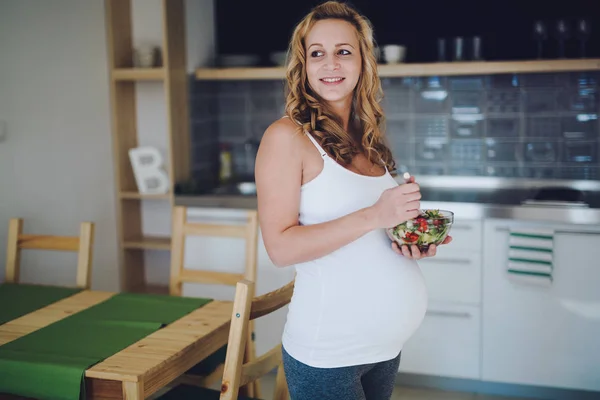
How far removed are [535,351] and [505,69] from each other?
49.8 inches

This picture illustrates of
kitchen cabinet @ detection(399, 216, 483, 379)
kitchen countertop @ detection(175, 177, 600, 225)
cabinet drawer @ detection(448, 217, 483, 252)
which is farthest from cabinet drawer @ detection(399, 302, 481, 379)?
kitchen countertop @ detection(175, 177, 600, 225)

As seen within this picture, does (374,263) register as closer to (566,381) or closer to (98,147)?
(566,381)

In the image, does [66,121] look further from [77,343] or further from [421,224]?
[421,224]

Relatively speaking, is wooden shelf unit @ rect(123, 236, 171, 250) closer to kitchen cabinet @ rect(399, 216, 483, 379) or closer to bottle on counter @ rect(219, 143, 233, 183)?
bottle on counter @ rect(219, 143, 233, 183)

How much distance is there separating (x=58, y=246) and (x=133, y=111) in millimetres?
1360

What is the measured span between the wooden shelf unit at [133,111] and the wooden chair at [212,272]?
39.5 inches

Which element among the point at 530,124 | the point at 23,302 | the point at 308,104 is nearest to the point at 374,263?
the point at 308,104

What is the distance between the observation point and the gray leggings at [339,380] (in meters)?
1.42

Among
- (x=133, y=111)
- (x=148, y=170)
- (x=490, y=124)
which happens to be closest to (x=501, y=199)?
(x=490, y=124)

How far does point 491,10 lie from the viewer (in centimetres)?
346

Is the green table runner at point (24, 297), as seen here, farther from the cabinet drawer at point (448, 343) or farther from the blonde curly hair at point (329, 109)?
the cabinet drawer at point (448, 343)

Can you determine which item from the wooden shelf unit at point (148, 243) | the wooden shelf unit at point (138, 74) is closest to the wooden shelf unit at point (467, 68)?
the wooden shelf unit at point (138, 74)

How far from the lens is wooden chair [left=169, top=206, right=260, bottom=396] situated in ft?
7.30

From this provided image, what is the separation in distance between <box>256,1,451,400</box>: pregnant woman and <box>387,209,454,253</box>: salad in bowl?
0.08 feet
